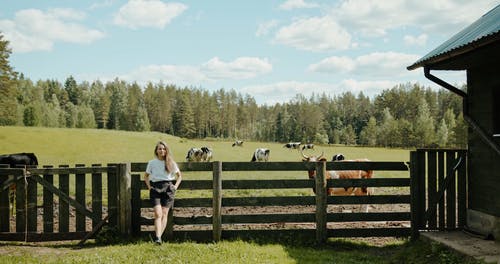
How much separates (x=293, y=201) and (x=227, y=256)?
2086mm

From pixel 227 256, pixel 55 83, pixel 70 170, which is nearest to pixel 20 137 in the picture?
pixel 70 170

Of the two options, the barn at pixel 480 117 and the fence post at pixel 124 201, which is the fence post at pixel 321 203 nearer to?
the barn at pixel 480 117

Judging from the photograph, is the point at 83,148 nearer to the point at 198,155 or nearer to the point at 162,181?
the point at 198,155

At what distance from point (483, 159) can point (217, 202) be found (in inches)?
209

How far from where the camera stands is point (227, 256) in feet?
24.2

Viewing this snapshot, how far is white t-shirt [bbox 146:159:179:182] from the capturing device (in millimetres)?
8477

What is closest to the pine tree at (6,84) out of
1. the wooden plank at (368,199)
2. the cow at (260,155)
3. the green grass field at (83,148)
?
the green grass field at (83,148)

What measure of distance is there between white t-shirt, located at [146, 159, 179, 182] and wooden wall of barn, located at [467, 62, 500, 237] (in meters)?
6.00

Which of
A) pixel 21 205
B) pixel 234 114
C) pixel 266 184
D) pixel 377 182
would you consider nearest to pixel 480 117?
pixel 377 182

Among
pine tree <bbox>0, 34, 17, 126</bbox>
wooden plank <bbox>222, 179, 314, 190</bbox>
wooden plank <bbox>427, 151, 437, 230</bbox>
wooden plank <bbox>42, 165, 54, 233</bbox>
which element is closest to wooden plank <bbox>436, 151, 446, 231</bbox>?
wooden plank <bbox>427, 151, 437, 230</bbox>

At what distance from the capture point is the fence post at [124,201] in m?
8.62

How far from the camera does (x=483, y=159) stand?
8.30m

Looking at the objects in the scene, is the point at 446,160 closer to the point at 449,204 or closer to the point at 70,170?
the point at 449,204

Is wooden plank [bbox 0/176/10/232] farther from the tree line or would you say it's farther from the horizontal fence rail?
the tree line
